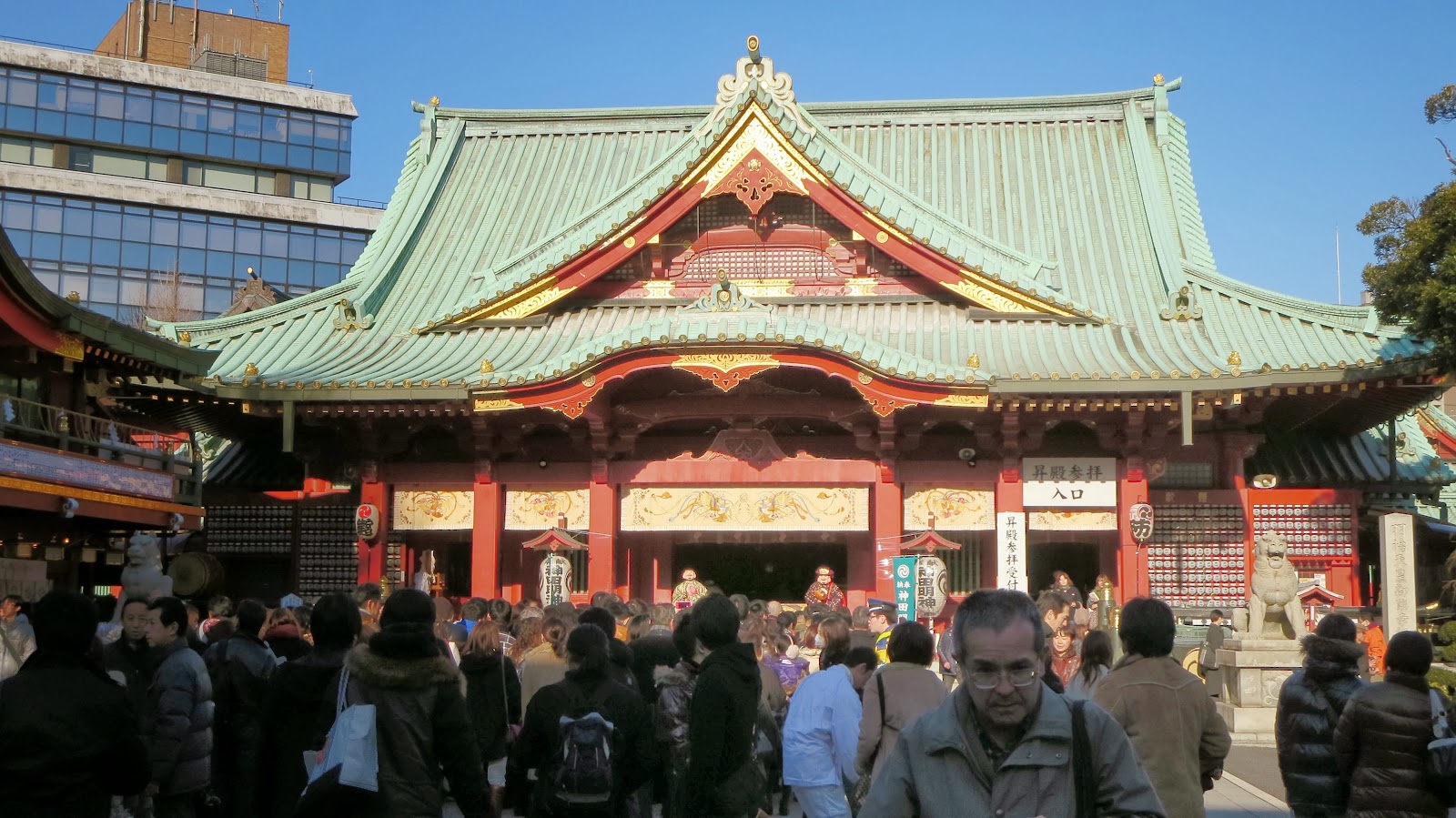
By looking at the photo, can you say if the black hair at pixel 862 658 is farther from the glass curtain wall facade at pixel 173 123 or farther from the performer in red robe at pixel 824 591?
the glass curtain wall facade at pixel 173 123

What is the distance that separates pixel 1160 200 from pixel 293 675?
66.0 feet

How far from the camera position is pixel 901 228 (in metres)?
20.8

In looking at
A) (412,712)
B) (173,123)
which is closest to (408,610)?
(412,712)

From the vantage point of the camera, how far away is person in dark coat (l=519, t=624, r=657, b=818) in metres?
7.02

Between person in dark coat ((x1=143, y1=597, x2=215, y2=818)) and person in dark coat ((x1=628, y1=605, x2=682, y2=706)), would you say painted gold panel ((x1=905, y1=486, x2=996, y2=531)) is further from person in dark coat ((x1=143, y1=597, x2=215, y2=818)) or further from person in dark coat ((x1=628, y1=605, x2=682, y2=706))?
Result: person in dark coat ((x1=143, y1=597, x2=215, y2=818))

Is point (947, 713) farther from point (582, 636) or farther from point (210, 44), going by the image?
point (210, 44)

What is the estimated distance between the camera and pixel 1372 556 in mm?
24953

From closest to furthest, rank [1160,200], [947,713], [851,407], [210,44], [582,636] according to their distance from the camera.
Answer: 1. [947,713]
2. [582,636]
3. [851,407]
4. [1160,200]
5. [210,44]

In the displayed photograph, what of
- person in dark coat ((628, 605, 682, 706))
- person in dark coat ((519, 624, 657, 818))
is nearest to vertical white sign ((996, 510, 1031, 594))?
person in dark coat ((628, 605, 682, 706))

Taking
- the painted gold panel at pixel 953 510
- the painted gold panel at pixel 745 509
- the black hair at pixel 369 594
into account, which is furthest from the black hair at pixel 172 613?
the painted gold panel at pixel 953 510

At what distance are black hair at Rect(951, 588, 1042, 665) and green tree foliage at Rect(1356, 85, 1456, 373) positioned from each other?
503 inches

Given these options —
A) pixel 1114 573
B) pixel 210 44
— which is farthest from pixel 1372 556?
pixel 210 44

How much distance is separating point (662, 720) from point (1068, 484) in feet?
43.7

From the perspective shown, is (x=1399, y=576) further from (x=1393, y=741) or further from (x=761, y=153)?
(x=1393, y=741)
